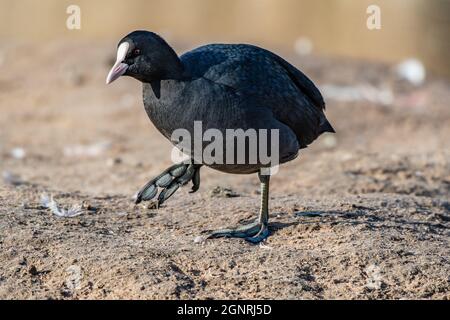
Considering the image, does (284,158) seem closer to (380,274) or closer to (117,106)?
(380,274)

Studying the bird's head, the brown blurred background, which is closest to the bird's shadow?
the bird's head

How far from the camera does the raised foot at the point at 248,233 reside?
5.21 m

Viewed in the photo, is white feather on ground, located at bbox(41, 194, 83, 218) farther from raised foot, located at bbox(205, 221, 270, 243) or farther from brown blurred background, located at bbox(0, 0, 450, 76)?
brown blurred background, located at bbox(0, 0, 450, 76)

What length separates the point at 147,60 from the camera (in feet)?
16.3

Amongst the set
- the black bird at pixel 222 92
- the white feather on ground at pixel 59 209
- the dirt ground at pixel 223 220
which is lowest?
the dirt ground at pixel 223 220

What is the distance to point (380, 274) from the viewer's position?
4859mm

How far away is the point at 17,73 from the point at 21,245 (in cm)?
789

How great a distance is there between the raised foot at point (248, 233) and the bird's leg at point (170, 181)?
0.63m

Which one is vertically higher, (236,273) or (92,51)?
(92,51)

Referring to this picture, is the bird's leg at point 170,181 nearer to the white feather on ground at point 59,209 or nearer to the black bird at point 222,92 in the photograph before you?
the white feather on ground at point 59,209

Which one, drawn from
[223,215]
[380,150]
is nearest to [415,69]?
[380,150]

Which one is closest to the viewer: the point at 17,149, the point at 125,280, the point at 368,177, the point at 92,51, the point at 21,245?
the point at 125,280

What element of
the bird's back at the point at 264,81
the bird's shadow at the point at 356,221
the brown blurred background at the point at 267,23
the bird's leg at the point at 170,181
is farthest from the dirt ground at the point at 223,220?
the brown blurred background at the point at 267,23

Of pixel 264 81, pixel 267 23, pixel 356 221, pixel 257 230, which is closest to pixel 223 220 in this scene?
pixel 257 230
